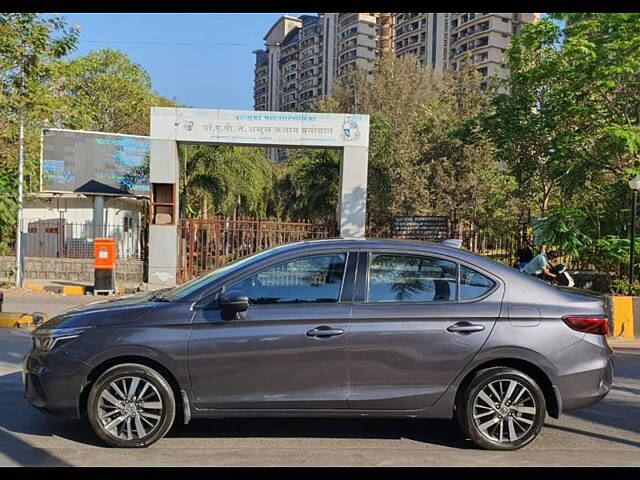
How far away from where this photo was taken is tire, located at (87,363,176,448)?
4.35 m

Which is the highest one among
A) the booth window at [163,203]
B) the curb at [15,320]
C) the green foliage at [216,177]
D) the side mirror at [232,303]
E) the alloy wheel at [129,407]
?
the green foliage at [216,177]

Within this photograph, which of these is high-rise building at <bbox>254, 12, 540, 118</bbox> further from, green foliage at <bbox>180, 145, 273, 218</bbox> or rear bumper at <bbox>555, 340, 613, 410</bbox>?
rear bumper at <bbox>555, 340, 613, 410</bbox>

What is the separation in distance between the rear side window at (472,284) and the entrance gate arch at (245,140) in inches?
443

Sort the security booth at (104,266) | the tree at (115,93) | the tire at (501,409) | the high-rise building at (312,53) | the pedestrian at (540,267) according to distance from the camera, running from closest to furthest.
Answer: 1. the tire at (501,409)
2. the pedestrian at (540,267)
3. the security booth at (104,266)
4. the tree at (115,93)
5. the high-rise building at (312,53)

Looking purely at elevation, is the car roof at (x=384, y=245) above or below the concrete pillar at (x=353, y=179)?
below

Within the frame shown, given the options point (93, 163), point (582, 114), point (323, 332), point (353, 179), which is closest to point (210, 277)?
point (323, 332)

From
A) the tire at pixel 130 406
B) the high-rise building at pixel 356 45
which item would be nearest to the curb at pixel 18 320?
the tire at pixel 130 406

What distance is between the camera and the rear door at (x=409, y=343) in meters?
4.39

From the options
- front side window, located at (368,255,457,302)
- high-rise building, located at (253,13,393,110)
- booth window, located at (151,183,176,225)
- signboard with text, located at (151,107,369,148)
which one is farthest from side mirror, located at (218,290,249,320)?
high-rise building, located at (253,13,393,110)

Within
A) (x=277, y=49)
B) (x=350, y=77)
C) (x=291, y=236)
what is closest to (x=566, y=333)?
(x=291, y=236)

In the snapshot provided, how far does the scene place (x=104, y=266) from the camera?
46.9 ft

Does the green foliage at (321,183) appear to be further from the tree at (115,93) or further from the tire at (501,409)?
the tree at (115,93)

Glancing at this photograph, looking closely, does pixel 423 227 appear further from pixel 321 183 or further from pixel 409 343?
pixel 409 343

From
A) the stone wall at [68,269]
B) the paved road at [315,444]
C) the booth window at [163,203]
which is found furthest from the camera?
the stone wall at [68,269]
